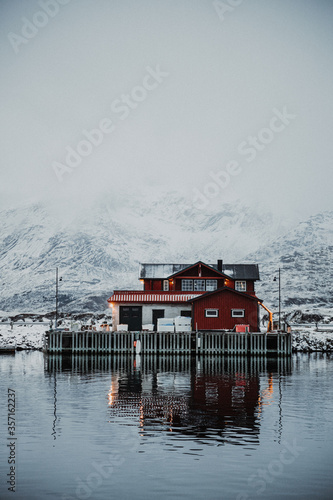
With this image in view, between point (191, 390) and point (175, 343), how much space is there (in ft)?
75.0

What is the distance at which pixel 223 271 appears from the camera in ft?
222

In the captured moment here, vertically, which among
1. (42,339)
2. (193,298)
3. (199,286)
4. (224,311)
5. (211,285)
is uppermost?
→ (211,285)

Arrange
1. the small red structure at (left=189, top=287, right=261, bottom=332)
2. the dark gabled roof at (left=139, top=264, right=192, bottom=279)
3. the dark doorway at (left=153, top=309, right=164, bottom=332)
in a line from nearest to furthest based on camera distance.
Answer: the small red structure at (left=189, top=287, right=261, bottom=332)
the dark doorway at (left=153, top=309, right=164, bottom=332)
the dark gabled roof at (left=139, top=264, right=192, bottom=279)

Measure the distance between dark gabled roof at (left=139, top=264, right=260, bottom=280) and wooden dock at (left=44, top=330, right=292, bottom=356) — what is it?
12.5 m

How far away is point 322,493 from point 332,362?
39.2 metres

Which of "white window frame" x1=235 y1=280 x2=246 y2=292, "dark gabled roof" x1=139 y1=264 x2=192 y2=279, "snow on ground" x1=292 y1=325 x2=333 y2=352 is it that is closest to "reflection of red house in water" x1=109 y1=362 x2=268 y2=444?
"white window frame" x1=235 y1=280 x2=246 y2=292

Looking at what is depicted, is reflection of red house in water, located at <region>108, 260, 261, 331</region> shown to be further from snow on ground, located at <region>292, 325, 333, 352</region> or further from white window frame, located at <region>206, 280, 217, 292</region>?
snow on ground, located at <region>292, 325, 333, 352</region>

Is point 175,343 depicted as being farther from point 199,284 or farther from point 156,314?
point 199,284

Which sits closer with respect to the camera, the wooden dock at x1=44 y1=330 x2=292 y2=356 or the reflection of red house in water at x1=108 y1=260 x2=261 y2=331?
the wooden dock at x1=44 y1=330 x2=292 y2=356

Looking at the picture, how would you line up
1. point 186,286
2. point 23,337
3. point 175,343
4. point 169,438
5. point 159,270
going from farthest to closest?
point 23,337 < point 159,270 < point 186,286 < point 175,343 < point 169,438

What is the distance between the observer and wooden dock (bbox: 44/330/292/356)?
2137 inches

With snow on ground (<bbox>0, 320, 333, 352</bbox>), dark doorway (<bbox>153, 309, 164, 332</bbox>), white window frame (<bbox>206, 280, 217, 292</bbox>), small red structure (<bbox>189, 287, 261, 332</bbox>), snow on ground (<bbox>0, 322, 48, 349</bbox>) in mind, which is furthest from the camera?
snow on ground (<bbox>0, 322, 48, 349</bbox>)

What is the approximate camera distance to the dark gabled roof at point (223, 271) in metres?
67.2

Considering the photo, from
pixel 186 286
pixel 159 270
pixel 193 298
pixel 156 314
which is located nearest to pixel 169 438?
pixel 193 298
